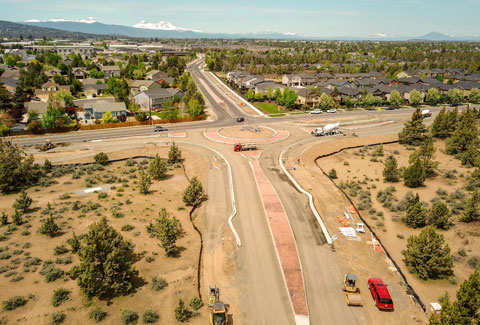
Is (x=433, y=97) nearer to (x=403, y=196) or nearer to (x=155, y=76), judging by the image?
(x=403, y=196)

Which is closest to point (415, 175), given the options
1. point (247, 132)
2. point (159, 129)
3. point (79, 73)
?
point (247, 132)

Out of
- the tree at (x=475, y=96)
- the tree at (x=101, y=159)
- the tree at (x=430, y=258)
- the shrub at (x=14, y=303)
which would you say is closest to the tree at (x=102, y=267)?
the shrub at (x=14, y=303)

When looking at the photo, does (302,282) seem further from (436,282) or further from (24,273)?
(24,273)

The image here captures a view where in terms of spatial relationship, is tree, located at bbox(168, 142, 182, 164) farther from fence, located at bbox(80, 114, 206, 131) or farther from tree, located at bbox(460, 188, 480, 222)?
tree, located at bbox(460, 188, 480, 222)

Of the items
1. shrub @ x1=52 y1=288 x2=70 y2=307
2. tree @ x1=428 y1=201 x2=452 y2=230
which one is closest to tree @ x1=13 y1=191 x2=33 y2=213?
shrub @ x1=52 y1=288 x2=70 y2=307

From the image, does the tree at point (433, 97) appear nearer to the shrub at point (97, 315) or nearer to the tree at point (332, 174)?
the tree at point (332, 174)

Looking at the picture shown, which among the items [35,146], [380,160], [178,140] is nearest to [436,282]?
[380,160]

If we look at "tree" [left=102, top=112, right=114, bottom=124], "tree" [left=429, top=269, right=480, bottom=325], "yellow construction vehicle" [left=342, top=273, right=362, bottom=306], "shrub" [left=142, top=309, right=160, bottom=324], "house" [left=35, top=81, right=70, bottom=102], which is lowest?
"shrub" [left=142, top=309, right=160, bottom=324]
